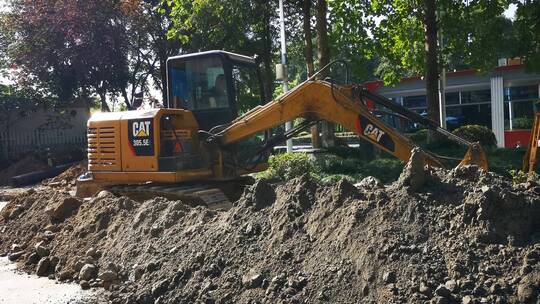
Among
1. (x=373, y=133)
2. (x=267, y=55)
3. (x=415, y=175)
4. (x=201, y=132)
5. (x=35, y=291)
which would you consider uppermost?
(x=267, y=55)

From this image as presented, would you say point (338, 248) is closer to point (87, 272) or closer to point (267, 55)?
point (87, 272)

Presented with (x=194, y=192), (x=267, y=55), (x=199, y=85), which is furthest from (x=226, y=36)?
(x=194, y=192)

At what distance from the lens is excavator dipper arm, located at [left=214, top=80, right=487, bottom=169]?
7852 millimetres

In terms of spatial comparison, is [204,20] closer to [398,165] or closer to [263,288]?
[398,165]

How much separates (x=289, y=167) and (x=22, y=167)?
44.8ft

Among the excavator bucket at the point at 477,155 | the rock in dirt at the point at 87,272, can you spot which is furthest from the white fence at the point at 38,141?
the excavator bucket at the point at 477,155

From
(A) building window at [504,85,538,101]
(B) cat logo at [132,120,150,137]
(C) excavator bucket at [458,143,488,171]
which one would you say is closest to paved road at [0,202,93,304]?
(B) cat logo at [132,120,150,137]

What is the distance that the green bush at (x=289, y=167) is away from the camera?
1385 centimetres

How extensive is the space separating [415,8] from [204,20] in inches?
286

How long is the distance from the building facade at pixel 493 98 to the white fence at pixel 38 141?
15495 mm

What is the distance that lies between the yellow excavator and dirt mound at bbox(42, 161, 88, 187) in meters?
8.96

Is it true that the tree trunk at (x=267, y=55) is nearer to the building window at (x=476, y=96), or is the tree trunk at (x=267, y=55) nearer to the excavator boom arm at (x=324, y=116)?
the building window at (x=476, y=96)

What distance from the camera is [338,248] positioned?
5.26 metres

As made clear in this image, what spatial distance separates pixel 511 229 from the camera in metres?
4.82
